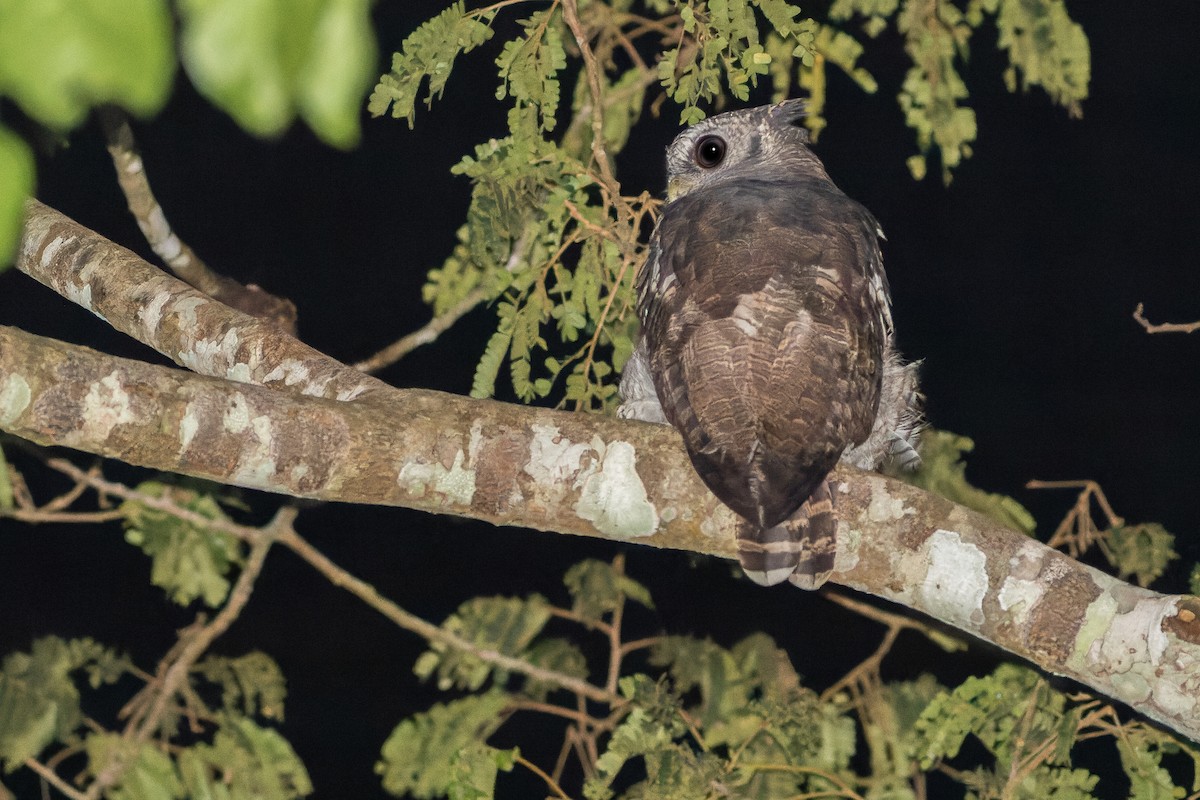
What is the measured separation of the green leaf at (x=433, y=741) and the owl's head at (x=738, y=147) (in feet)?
5.08

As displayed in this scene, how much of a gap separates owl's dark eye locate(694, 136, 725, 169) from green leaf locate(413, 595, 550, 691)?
Result: 138 centimetres

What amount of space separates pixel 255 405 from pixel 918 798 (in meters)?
2.14

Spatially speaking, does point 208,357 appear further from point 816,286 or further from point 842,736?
point 842,736

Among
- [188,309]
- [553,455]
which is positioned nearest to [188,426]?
[553,455]

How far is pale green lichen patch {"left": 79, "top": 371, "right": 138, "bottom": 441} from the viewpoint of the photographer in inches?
71.1

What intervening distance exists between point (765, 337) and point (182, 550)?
6.11ft

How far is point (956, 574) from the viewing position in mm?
2131

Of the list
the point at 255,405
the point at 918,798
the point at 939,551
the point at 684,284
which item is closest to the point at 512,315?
the point at 684,284

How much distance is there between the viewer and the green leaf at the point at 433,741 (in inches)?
123

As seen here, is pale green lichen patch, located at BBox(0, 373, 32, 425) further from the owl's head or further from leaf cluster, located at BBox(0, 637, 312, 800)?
the owl's head

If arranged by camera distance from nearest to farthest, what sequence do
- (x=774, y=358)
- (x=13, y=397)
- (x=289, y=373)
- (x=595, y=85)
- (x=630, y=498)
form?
(x=13, y=397) < (x=630, y=498) < (x=774, y=358) < (x=289, y=373) < (x=595, y=85)

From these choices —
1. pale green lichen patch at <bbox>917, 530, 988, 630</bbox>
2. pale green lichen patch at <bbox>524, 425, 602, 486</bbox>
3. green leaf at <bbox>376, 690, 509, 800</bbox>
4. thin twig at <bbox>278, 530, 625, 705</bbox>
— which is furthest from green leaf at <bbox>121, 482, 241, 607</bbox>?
pale green lichen patch at <bbox>917, 530, 988, 630</bbox>

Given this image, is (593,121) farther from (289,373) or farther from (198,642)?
(198,642)

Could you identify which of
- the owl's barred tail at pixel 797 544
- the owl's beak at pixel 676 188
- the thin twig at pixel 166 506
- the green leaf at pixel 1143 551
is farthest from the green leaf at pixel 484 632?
the green leaf at pixel 1143 551
